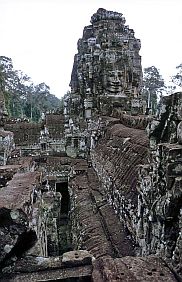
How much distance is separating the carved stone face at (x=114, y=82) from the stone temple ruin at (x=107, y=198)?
0.17ft

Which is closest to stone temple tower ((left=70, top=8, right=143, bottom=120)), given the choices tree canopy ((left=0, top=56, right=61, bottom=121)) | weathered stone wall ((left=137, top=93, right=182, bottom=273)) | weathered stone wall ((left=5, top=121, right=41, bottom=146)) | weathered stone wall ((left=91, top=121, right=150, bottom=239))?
weathered stone wall ((left=5, top=121, right=41, bottom=146))

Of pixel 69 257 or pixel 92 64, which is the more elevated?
pixel 92 64

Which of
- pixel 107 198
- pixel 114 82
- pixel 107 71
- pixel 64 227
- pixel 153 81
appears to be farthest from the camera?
pixel 153 81

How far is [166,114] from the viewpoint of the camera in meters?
4.28

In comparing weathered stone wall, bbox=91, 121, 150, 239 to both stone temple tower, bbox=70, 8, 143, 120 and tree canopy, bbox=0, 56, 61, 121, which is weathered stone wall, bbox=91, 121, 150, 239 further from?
tree canopy, bbox=0, 56, 61, 121

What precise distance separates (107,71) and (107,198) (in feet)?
31.6

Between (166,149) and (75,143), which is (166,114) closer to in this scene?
(166,149)

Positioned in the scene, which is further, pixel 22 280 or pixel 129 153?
pixel 129 153

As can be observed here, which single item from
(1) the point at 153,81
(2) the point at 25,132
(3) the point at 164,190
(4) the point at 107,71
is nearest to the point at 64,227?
(4) the point at 107,71

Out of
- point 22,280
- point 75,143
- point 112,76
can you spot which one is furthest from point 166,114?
A: point 75,143

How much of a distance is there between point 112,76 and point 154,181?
44.2 ft

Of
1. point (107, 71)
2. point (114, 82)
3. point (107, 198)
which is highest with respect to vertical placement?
point (107, 71)

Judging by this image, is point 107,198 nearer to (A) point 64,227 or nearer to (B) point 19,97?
(A) point 64,227

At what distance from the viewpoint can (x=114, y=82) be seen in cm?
1683
